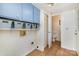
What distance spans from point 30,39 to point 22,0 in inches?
86.6

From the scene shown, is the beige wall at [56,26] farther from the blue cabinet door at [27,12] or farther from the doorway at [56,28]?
the blue cabinet door at [27,12]

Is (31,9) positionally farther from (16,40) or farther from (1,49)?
(1,49)

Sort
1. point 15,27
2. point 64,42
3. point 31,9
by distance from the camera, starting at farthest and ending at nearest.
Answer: point 64,42 → point 31,9 → point 15,27

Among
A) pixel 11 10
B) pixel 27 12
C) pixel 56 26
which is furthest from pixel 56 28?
pixel 11 10

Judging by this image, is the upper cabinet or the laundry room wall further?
the laundry room wall

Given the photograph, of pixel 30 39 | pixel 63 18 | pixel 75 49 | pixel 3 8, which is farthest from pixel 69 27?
pixel 3 8

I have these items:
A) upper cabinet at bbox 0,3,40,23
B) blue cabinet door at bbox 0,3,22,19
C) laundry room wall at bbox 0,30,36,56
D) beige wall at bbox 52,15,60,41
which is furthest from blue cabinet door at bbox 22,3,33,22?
beige wall at bbox 52,15,60,41

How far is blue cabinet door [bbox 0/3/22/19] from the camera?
62.2 inches

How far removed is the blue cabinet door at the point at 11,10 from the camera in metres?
1.58

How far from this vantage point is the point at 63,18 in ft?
11.6

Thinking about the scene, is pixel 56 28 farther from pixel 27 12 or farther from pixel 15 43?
pixel 15 43

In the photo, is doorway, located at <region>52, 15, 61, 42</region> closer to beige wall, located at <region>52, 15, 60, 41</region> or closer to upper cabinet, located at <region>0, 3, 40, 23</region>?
beige wall, located at <region>52, 15, 60, 41</region>

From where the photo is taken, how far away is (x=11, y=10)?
5.82ft

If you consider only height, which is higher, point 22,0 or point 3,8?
point 3,8
